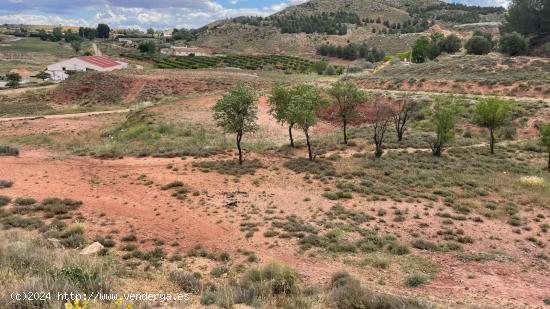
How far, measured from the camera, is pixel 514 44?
191 ft

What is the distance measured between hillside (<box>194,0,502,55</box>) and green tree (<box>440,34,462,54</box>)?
41140 millimetres

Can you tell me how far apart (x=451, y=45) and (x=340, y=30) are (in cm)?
7774

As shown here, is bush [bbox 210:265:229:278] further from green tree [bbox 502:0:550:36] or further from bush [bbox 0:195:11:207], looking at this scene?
green tree [bbox 502:0:550:36]

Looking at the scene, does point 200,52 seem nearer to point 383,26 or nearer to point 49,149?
point 383,26

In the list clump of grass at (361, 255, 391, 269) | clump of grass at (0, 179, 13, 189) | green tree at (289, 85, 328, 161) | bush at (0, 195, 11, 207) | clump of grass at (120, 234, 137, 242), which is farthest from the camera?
green tree at (289, 85, 328, 161)

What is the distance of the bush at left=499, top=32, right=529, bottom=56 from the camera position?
190 ft

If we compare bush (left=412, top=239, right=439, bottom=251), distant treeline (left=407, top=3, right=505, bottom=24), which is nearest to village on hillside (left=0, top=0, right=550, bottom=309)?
bush (left=412, top=239, right=439, bottom=251)

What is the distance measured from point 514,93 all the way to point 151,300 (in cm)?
4423

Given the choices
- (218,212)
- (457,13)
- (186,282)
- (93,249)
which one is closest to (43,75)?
(218,212)

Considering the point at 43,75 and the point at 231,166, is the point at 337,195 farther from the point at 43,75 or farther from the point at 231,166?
the point at 43,75

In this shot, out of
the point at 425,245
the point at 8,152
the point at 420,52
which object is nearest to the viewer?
the point at 425,245

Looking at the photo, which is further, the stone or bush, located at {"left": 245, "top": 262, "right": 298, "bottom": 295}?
the stone

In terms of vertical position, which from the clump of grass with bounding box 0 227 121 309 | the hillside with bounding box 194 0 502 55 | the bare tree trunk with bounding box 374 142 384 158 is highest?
the hillside with bounding box 194 0 502 55

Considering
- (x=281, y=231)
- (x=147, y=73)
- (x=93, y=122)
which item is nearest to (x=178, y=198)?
→ (x=281, y=231)
